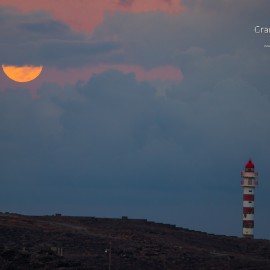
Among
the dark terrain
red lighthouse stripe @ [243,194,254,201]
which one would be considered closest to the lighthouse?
red lighthouse stripe @ [243,194,254,201]

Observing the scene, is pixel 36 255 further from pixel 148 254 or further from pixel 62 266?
pixel 148 254

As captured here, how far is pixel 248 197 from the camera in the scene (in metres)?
118

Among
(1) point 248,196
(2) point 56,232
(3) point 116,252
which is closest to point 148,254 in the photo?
(3) point 116,252

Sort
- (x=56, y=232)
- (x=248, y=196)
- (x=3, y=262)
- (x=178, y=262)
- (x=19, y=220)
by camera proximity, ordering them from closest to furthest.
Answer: (x=3, y=262) < (x=178, y=262) < (x=56, y=232) < (x=19, y=220) < (x=248, y=196)

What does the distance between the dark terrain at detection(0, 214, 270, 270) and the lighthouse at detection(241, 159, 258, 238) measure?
1268 centimetres

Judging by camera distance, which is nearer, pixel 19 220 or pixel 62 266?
pixel 62 266

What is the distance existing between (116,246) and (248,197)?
34563mm

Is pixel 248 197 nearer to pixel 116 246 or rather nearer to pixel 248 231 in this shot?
pixel 248 231

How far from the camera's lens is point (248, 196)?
11850 cm

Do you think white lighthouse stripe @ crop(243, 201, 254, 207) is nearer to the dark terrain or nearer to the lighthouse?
the lighthouse

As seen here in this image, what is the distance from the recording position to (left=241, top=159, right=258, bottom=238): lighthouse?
117m

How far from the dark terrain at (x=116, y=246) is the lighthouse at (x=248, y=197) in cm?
1268

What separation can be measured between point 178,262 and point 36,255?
1380cm

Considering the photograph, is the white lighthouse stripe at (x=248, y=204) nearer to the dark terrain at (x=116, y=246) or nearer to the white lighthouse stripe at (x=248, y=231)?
the white lighthouse stripe at (x=248, y=231)
